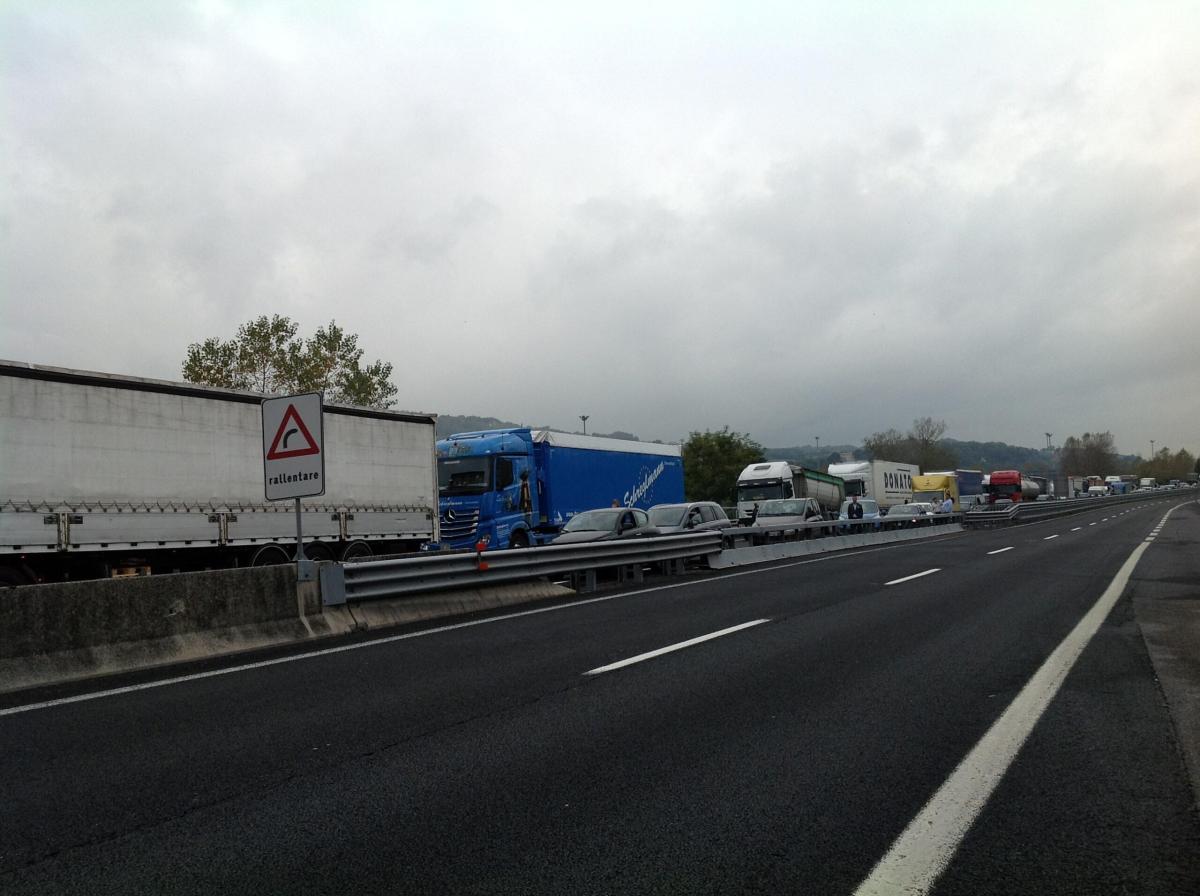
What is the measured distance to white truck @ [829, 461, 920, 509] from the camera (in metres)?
51.9

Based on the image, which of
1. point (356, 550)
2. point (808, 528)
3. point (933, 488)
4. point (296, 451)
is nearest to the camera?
point (296, 451)

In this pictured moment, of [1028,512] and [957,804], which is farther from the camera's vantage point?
[1028,512]

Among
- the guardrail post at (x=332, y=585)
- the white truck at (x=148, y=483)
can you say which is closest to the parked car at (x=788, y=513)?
the white truck at (x=148, y=483)

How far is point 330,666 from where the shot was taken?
832 cm

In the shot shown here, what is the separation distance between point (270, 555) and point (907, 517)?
26921mm

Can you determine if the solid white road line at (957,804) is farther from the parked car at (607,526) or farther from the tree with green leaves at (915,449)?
the tree with green leaves at (915,449)

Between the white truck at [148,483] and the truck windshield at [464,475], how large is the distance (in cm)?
431

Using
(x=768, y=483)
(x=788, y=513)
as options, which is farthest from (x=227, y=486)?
(x=768, y=483)

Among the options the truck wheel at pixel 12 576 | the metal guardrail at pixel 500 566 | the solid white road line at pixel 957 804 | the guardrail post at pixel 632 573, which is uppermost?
the truck wheel at pixel 12 576

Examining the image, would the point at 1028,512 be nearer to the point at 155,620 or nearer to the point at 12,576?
the point at 12,576

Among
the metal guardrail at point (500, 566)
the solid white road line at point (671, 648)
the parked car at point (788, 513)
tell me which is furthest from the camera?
the parked car at point (788, 513)

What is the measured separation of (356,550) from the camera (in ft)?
63.7

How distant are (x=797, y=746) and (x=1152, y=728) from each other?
230 cm

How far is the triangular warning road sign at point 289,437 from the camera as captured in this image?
1010cm
